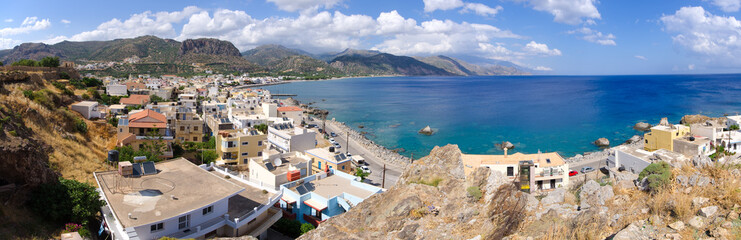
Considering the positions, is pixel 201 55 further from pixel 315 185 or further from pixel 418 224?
pixel 418 224

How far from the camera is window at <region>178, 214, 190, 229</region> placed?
1160 centimetres

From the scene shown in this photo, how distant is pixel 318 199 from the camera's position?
17.6 meters

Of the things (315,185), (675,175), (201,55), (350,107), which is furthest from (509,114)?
(201,55)

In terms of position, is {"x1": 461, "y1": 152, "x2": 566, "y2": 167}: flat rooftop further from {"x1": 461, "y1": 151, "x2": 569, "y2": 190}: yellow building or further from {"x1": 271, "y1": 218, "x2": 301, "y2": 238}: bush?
{"x1": 271, "y1": 218, "x2": 301, "y2": 238}: bush

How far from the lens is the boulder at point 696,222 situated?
497 centimetres

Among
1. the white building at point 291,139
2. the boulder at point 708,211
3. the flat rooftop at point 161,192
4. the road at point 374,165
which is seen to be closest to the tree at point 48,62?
the white building at point 291,139

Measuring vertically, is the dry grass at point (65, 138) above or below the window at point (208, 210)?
above

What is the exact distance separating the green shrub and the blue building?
374 inches

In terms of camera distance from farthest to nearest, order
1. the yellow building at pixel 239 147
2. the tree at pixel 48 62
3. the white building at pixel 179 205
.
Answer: the tree at pixel 48 62 → the yellow building at pixel 239 147 → the white building at pixel 179 205

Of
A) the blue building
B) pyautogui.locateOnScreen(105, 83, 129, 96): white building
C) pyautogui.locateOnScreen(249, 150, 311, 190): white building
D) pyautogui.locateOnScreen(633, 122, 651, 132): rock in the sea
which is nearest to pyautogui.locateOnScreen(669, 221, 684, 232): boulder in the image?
the blue building

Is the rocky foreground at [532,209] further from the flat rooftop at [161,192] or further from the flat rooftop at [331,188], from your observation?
the flat rooftop at [331,188]

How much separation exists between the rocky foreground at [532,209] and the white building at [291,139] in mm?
22405

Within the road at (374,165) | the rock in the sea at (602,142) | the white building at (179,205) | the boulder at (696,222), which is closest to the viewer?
the boulder at (696,222)

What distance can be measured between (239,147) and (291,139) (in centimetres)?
440
